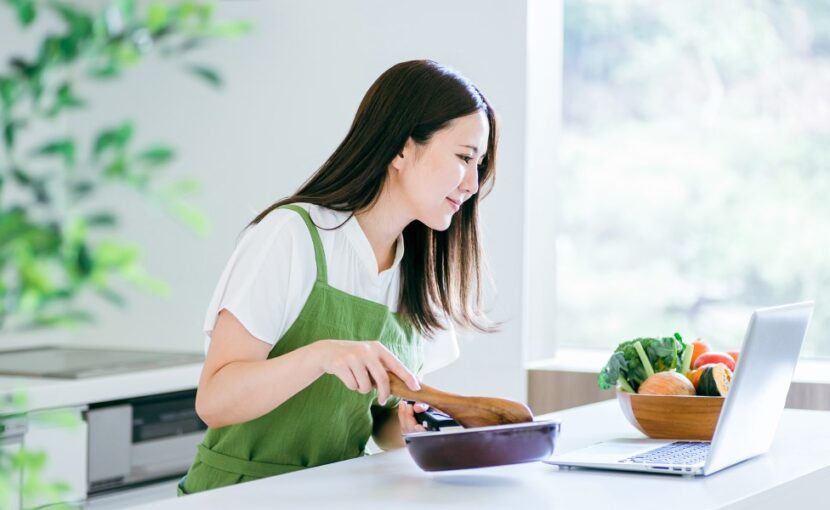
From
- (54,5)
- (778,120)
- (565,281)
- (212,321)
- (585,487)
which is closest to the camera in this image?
(54,5)

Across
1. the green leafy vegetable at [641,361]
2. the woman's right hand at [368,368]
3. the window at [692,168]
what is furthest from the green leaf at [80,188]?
the window at [692,168]

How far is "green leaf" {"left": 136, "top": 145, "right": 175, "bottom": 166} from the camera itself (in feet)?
1.25

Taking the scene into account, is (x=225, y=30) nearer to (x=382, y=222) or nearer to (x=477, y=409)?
(x=477, y=409)

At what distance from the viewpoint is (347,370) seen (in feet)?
4.28

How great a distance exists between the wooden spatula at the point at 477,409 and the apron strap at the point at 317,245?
1.10ft

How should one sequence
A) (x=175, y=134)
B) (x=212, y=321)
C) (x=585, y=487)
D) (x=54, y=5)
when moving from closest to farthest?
(x=54, y=5) < (x=585, y=487) < (x=212, y=321) < (x=175, y=134)

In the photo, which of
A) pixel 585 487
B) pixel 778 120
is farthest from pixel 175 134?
pixel 585 487

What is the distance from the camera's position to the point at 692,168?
298 cm

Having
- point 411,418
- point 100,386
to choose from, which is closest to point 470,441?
point 411,418

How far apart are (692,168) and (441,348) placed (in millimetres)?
1380

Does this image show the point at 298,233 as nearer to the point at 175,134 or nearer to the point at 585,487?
the point at 585,487

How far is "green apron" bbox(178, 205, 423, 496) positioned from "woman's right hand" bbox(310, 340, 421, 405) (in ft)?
0.95

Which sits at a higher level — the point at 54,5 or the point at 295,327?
the point at 54,5

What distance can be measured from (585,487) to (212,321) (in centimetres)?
63
